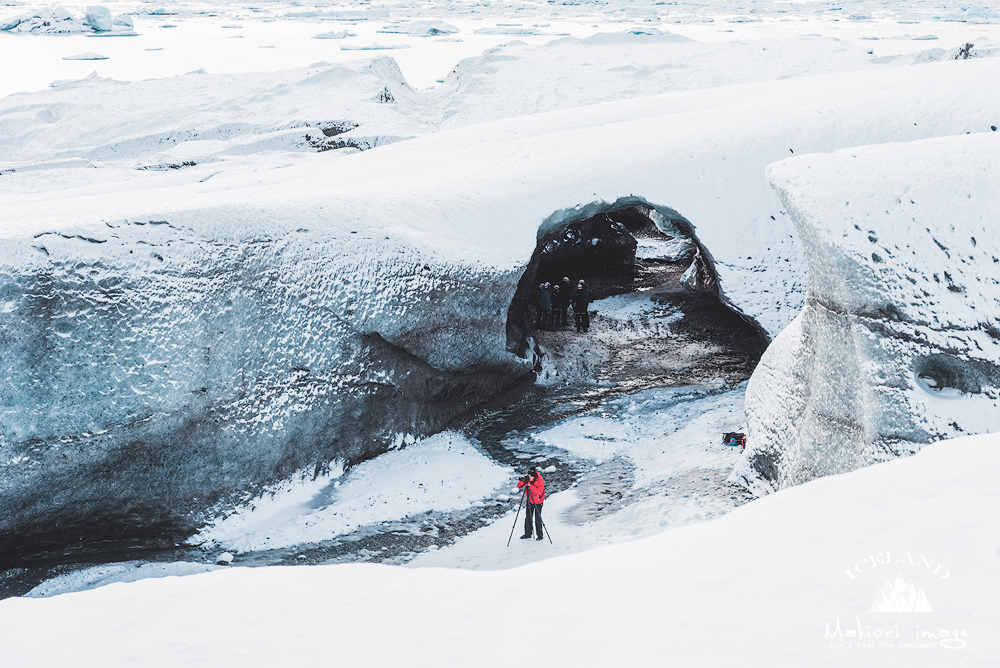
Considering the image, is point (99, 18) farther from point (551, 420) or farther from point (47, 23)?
point (551, 420)

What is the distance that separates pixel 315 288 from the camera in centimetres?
1280

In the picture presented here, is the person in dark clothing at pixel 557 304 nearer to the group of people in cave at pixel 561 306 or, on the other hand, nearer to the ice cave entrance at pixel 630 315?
the group of people in cave at pixel 561 306

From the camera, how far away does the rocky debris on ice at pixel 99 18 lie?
5794 centimetres

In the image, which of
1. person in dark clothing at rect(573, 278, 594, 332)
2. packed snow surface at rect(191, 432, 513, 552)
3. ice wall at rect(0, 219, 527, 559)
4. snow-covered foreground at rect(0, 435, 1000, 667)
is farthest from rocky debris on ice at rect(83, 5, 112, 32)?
snow-covered foreground at rect(0, 435, 1000, 667)

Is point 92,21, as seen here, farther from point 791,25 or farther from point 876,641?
point 876,641

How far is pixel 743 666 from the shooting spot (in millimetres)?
4070

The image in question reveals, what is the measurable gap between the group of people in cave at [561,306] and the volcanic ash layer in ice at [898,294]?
9.31 meters

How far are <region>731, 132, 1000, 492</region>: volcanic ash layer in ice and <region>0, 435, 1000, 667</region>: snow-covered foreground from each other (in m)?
3.38

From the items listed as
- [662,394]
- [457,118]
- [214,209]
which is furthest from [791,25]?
[214,209]

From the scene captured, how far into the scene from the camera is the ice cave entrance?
1658 cm

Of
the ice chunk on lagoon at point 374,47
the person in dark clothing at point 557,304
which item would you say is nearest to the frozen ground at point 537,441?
the person in dark clothing at point 557,304

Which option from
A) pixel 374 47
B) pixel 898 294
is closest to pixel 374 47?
pixel 374 47

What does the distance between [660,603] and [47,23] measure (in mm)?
76338

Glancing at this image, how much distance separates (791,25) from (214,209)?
242ft
